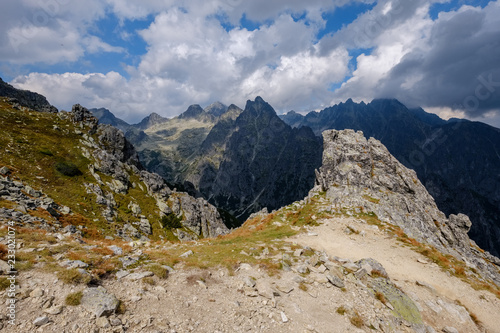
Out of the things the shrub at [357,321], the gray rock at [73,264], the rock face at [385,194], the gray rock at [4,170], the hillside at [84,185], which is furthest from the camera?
the gray rock at [4,170]

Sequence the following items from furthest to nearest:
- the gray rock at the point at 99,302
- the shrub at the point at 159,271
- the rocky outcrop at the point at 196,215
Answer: the rocky outcrop at the point at 196,215 < the shrub at the point at 159,271 < the gray rock at the point at 99,302

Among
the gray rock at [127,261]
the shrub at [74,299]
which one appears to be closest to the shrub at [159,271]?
the gray rock at [127,261]

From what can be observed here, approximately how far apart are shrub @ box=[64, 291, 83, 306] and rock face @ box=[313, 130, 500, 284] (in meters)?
36.6

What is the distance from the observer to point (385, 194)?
46594mm

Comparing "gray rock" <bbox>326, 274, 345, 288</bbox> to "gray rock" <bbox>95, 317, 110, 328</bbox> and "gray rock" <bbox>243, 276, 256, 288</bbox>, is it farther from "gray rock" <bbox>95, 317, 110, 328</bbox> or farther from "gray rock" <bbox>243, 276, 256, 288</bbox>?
"gray rock" <bbox>95, 317, 110, 328</bbox>

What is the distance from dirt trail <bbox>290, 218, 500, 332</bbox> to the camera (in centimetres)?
1667

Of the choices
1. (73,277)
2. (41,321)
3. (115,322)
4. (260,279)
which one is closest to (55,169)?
(73,277)

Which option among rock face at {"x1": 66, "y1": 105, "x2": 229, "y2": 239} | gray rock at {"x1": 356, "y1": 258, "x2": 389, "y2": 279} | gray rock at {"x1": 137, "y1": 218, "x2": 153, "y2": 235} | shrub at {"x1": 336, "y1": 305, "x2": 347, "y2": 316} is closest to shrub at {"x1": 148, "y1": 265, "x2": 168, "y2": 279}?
shrub at {"x1": 336, "y1": 305, "x2": 347, "y2": 316}

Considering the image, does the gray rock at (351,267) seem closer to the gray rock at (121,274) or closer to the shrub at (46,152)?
the gray rock at (121,274)

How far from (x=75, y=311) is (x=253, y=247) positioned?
1580 cm

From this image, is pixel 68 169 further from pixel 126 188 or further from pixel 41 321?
pixel 41 321

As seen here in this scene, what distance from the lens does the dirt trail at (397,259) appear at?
16672 millimetres

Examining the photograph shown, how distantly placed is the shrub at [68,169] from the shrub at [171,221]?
1201 inches

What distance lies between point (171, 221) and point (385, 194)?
232 ft
